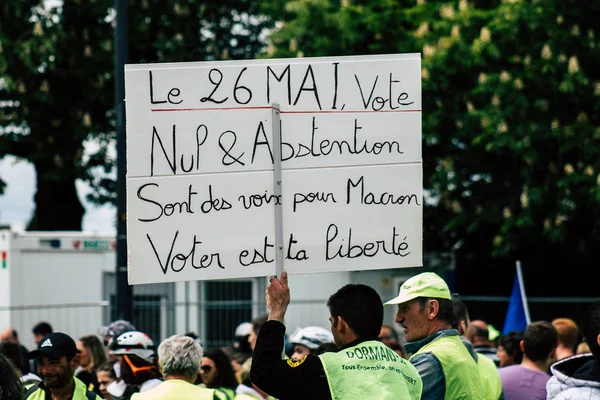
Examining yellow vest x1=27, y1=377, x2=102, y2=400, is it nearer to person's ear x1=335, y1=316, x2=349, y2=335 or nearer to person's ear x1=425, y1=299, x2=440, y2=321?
person's ear x1=425, y1=299, x2=440, y2=321

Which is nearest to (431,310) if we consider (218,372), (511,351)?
(218,372)

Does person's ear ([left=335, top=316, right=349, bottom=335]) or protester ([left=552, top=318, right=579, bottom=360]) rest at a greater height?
person's ear ([left=335, top=316, right=349, bottom=335])

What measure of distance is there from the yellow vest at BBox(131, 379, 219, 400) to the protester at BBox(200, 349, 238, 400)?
173 centimetres

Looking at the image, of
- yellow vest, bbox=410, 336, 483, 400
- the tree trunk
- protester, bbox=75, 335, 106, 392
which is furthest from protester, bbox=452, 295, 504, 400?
the tree trunk

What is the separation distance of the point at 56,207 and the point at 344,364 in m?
19.6

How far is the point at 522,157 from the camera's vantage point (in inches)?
739

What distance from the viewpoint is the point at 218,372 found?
8.31 m

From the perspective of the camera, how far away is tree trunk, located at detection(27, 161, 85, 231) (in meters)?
23.2

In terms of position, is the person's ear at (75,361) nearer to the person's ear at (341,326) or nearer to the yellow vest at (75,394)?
the yellow vest at (75,394)

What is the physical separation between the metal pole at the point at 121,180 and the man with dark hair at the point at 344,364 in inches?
259

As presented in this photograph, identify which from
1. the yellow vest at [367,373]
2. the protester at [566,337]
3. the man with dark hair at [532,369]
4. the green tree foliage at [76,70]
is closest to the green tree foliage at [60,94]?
the green tree foliage at [76,70]

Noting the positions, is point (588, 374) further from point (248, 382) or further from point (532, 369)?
point (248, 382)

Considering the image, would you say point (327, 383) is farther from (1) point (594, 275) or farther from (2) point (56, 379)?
(1) point (594, 275)

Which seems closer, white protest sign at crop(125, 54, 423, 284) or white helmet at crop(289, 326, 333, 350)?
white protest sign at crop(125, 54, 423, 284)
